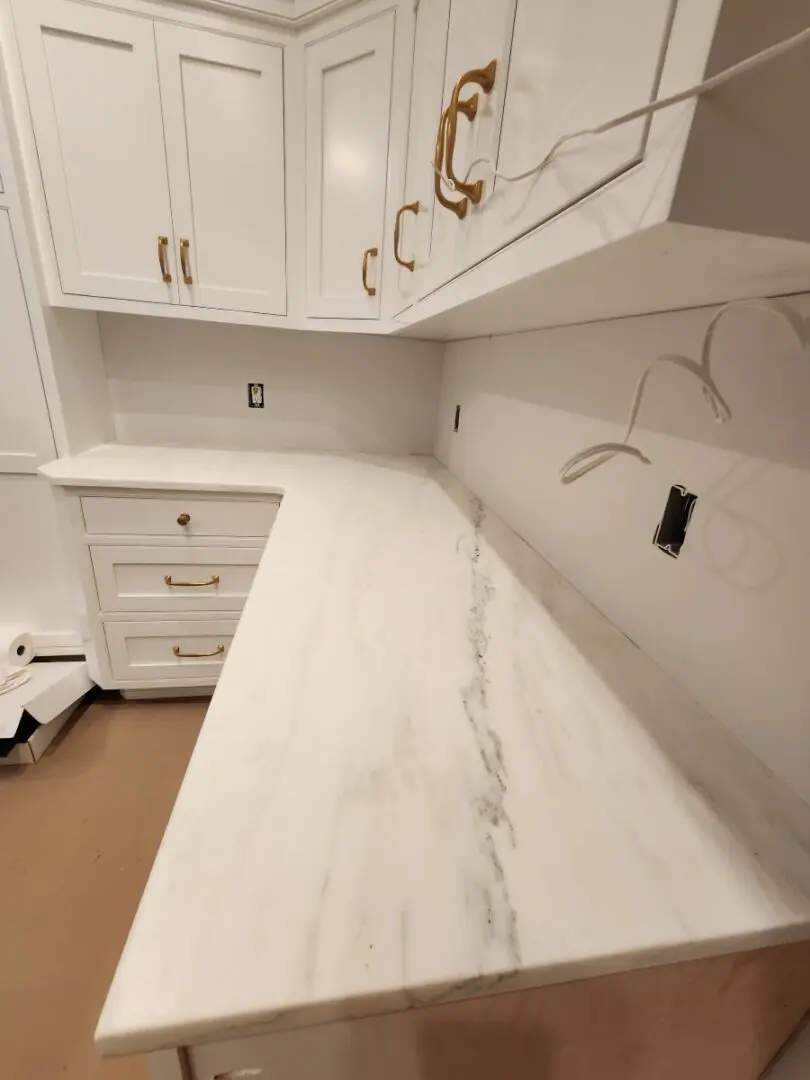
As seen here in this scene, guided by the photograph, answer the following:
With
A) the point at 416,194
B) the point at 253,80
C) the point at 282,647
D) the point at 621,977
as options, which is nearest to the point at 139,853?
the point at 282,647

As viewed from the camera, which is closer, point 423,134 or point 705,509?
point 705,509

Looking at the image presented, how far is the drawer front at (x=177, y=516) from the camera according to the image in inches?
56.8

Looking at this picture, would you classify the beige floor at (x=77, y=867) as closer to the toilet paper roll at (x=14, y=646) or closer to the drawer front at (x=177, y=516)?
the toilet paper roll at (x=14, y=646)

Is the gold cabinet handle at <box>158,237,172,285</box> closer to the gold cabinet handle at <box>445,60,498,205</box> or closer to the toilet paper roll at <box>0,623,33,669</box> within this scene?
the gold cabinet handle at <box>445,60,498,205</box>

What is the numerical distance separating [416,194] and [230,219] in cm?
70

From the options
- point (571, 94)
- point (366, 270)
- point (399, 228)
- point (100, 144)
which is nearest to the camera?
point (571, 94)

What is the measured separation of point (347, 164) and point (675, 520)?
1.38 metres

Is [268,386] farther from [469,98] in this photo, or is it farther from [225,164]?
[469,98]

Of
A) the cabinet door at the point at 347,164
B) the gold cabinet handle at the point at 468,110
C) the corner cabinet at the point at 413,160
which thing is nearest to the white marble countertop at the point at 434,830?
the corner cabinet at the point at 413,160

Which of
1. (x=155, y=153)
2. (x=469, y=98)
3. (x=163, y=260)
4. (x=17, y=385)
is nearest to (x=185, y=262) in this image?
(x=163, y=260)

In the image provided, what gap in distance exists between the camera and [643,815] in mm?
446

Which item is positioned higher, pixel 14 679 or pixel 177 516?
pixel 177 516

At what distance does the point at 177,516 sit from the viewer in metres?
1.48

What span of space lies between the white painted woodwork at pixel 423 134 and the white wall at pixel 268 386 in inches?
28.1
